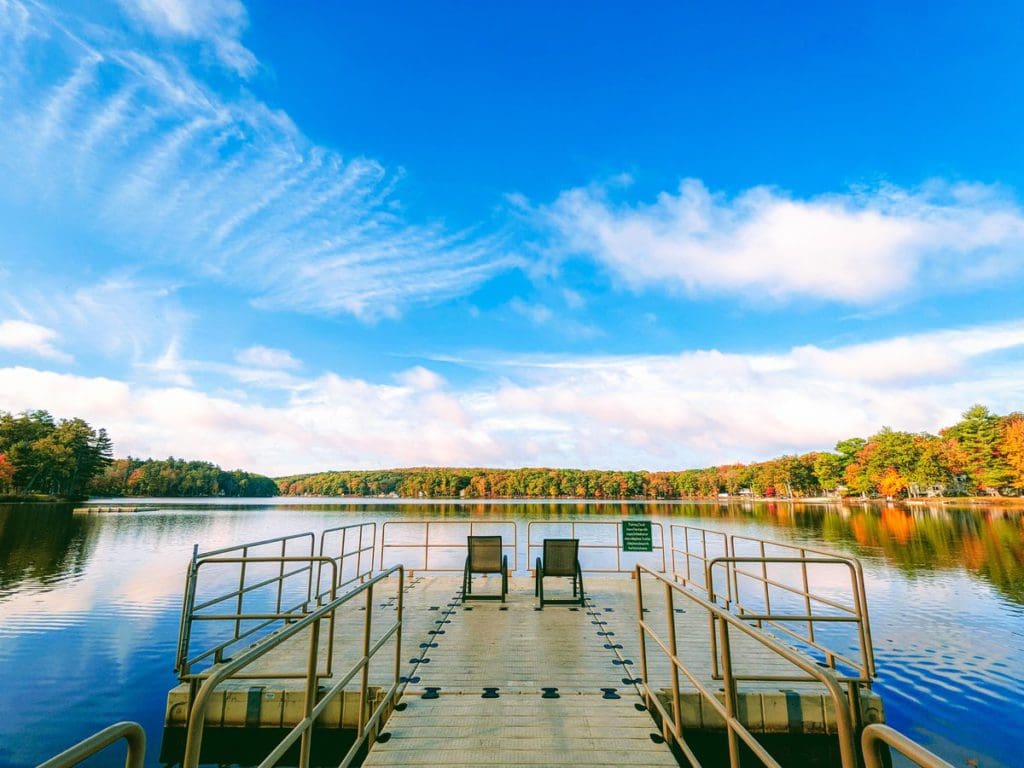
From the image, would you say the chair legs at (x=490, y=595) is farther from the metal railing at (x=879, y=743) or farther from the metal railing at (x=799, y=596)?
the metal railing at (x=879, y=743)

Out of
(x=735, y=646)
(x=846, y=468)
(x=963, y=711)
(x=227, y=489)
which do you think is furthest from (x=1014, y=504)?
(x=227, y=489)

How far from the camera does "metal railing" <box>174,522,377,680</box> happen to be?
204 inches

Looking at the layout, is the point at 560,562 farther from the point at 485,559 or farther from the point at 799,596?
the point at 799,596

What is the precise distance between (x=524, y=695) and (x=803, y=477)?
389 feet

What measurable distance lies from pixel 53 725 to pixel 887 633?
15.2 metres

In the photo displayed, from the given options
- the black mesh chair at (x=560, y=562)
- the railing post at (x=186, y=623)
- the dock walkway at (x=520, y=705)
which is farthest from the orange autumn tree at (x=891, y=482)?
the railing post at (x=186, y=623)

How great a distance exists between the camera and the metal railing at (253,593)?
5.17m

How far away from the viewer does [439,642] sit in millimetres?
6418

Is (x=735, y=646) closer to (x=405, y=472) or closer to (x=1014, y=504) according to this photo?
(x=1014, y=504)

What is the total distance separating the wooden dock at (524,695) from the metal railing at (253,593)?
59 cm

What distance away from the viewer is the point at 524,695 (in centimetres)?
477

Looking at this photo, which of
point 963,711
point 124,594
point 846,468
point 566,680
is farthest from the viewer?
point 846,468

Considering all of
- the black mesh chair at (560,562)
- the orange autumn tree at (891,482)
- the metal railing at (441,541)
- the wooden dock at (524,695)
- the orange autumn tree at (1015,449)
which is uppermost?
the orange autumn tree at (1015,449)

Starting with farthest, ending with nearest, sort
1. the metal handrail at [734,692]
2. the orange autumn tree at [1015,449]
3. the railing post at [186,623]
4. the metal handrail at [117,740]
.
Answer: the orange autumn tree at [1015,449] < the railing post at [186,623] < the metal handrail at [734,692] < the metal handrail at [117,740]
